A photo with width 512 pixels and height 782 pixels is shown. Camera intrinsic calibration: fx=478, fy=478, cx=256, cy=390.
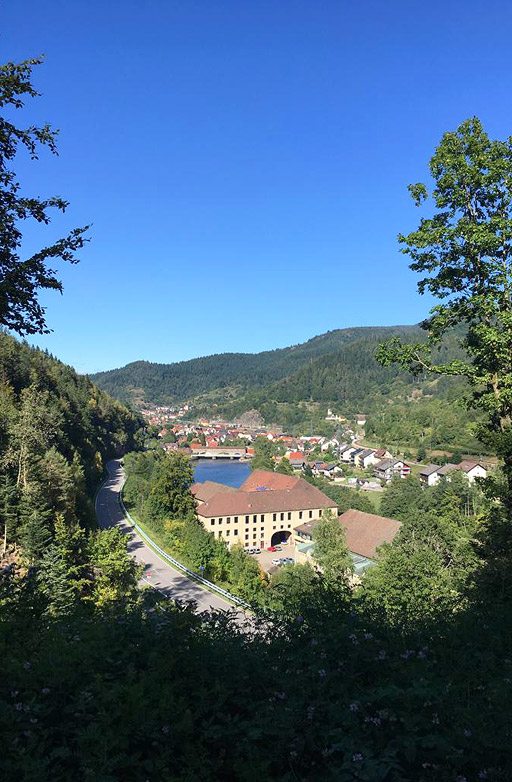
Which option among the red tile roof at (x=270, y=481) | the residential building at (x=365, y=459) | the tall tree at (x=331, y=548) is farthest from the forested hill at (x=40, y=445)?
the residential building at (x=365, y=459)

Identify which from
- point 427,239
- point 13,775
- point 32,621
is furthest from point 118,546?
point 13,775

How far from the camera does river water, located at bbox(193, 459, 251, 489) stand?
10468cm

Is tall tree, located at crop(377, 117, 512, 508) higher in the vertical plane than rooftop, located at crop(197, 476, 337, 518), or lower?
higher

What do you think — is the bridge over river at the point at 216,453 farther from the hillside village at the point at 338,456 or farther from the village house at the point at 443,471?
the village house at the point at 443,471

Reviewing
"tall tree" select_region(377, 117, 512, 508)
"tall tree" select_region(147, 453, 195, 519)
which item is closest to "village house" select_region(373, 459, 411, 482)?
"tall tree" select_region(147, 453, 195, 519)

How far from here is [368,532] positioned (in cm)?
3581

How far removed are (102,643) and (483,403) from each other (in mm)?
7523

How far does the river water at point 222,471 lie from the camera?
104681mm

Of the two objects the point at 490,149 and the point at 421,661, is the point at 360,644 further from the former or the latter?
the point at 490,149

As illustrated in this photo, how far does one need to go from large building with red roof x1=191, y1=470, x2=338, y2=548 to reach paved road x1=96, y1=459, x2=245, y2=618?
350 inches

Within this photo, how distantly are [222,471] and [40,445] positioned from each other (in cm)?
9501

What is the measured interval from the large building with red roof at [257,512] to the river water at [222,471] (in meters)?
42.2

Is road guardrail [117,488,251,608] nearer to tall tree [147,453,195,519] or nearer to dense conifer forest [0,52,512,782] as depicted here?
tall tree [147,453,195,519]

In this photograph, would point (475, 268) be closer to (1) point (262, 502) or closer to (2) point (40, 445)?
(2) point (40, 445)
